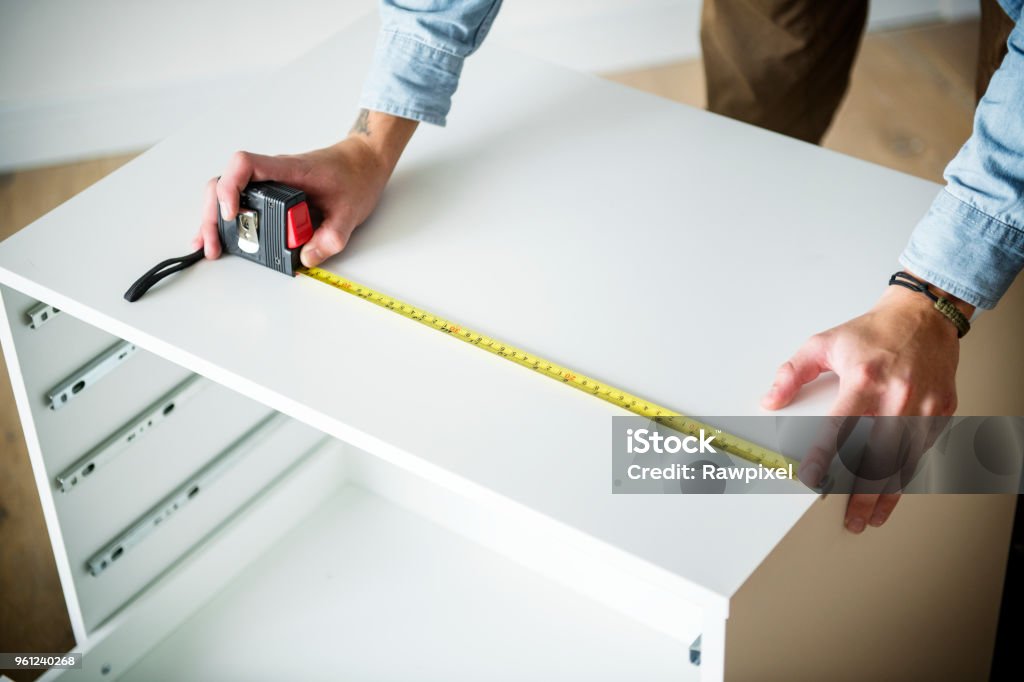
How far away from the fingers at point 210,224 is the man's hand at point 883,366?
Answer: 0.67 metres

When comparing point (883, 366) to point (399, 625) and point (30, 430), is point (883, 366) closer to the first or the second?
point (399, 625)

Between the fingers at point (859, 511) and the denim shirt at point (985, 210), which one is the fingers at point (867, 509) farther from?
the denim shirt at point (985, 210)

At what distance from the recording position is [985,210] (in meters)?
1.13

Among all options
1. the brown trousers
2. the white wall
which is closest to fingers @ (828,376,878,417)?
the brown trousers

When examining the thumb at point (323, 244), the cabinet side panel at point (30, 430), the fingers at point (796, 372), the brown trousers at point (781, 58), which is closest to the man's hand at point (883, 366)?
the fingers at point (796, 372)

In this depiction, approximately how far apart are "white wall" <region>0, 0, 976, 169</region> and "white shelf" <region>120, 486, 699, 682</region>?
1602 millimetres

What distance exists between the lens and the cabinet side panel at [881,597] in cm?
104

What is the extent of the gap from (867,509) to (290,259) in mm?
699

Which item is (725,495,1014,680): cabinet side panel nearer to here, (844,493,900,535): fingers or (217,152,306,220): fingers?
(844,493,900,535): fingers

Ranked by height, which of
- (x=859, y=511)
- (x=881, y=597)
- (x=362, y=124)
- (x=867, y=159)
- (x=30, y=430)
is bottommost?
(x=867, y=159)

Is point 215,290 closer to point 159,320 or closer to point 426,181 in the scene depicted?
point 159,320

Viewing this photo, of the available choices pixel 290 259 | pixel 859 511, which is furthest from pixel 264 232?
pixel 859 511

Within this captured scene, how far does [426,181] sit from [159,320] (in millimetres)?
412

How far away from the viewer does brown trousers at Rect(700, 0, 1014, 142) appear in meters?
2.06
